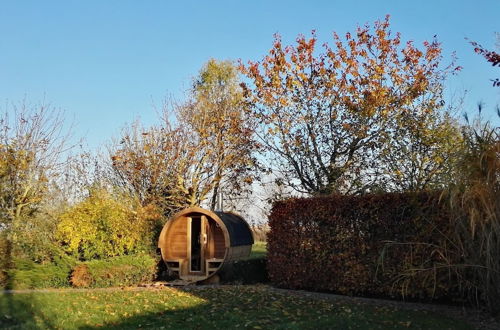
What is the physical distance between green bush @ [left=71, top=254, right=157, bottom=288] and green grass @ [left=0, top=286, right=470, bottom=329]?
4.79ft

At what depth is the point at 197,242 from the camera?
50.8 ft

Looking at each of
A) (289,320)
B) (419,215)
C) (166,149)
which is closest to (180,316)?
(289,320)

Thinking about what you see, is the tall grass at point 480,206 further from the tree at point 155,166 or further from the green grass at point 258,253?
the tree at point 155,166

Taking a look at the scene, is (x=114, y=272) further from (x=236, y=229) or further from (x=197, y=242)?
(x=236, y=229)

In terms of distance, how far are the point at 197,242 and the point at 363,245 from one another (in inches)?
240

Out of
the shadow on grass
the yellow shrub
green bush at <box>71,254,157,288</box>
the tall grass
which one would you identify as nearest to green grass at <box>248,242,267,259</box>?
green bush at <box>71,254,157,288</box>

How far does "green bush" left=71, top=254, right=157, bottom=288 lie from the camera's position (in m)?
12.5

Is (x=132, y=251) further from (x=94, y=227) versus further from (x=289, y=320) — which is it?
(x=289, y=320)

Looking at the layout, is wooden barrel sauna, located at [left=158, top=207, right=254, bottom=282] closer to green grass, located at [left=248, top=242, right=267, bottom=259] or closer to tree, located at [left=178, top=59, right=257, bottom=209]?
green grass, located at [left=248, top=242, right=267, bottom=259]

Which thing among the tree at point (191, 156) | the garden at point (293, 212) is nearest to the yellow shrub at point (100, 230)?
the garden at point (293, 212)

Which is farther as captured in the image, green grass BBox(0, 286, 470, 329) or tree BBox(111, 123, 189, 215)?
tree BBox(111, 123, 189, 215)

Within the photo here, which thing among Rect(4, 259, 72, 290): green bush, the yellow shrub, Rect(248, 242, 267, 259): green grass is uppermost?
the yellow shrub

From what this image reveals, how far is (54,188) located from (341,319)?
14727 millimetres

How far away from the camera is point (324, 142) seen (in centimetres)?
1677
